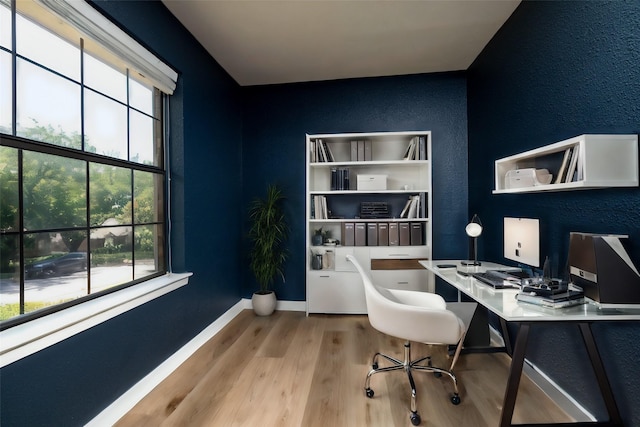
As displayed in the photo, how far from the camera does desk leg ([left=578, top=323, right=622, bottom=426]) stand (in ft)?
5.01

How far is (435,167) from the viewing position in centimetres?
361

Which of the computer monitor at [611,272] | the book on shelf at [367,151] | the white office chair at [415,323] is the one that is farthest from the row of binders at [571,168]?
the book on shelf at [367,151]

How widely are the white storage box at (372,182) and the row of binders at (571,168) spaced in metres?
1.85

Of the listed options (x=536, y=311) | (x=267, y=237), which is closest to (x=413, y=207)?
(x=267, y=237)

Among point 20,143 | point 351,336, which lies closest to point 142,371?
point 20,143

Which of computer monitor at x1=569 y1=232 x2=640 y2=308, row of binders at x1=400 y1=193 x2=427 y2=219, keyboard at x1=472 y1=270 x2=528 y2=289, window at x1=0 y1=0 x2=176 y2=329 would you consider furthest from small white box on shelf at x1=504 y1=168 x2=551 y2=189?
window at x1=0 y1=0 x2=176 y2=329

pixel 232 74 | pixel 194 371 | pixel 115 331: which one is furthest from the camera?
pixel 232 74

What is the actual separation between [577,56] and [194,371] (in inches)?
130

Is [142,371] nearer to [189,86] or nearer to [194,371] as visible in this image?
[194,371]

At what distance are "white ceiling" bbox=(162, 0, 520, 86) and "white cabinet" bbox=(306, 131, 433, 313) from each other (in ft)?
2.49

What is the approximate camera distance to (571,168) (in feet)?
5.26

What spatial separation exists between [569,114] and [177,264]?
299 cm

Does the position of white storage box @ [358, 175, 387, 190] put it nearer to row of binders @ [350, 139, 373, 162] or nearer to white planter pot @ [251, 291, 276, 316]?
row of binders @ [350, 139, 373, 162]

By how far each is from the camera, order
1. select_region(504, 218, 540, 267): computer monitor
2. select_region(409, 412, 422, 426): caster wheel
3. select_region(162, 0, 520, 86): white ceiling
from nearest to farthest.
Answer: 1. select_region(409, 412, 422, 426): caster wheel
2. select_region(504, 218, 540, 267): computer monitor
3. select_region(162, 0, 520, 86): white ceiling
